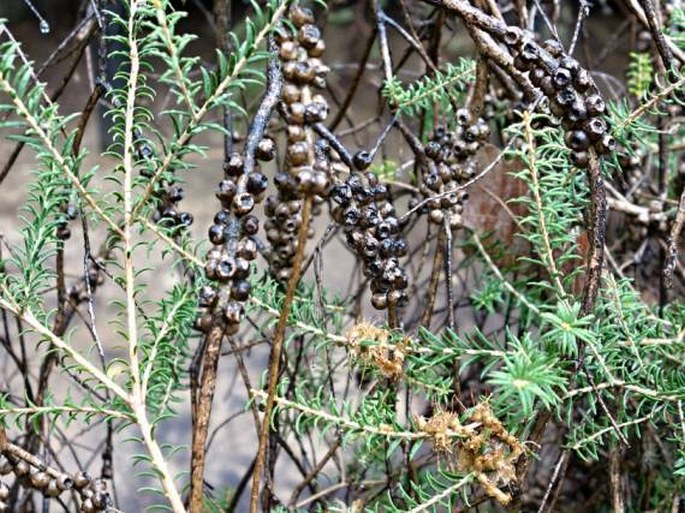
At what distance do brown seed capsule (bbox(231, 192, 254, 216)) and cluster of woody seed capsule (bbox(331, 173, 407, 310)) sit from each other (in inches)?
2.6

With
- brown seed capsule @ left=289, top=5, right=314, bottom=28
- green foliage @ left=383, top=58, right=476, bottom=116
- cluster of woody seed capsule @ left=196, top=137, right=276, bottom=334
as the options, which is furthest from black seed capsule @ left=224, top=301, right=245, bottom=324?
green foliage @ left=383, top=58, right=476, bottom=116

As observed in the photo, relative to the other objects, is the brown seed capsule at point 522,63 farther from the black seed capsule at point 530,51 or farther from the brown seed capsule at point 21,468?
the brown seed capsule at point 21,468

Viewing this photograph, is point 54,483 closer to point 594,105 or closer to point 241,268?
point 241,268

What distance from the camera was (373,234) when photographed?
41cm

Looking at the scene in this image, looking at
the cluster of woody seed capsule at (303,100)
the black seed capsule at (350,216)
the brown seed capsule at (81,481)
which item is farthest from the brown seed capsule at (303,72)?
the brown seed capsule at (81,481)

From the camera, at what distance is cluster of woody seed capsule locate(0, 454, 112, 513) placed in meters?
0.41

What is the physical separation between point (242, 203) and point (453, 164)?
19 cm

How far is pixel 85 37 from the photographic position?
24.7 inches

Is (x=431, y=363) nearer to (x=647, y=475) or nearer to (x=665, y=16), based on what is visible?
(x=647, y=475)

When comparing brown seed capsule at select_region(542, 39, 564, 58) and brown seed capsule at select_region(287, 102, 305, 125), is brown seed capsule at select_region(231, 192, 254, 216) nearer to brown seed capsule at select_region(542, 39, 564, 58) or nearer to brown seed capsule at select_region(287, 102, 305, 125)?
brown seed capsule at select_region(287, 102, 305, 125)

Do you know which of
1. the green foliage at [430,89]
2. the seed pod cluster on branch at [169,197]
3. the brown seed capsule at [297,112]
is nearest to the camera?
the brown seed capsule at [297,112]

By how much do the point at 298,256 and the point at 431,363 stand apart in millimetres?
152

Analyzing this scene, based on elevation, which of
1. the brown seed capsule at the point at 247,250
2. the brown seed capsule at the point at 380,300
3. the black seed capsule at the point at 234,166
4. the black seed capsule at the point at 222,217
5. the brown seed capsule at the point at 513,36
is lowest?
the brown seed capsule at the point at 380,300

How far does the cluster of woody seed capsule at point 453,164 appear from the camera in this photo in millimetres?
479
